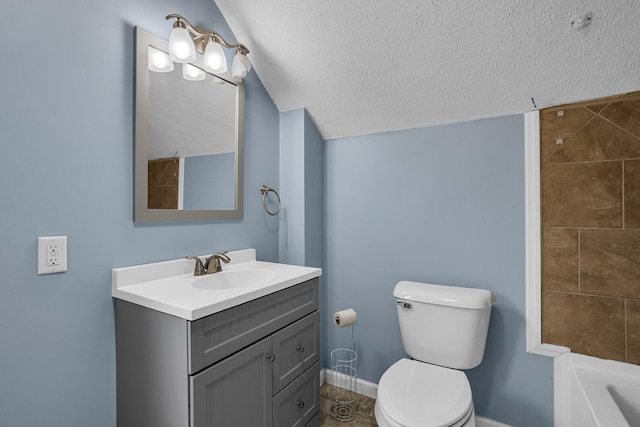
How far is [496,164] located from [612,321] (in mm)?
856

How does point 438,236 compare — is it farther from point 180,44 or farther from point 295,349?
point 180,44

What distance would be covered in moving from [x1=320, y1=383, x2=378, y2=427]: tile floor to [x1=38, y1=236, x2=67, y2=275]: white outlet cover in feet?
4.90

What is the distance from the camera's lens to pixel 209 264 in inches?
56.5

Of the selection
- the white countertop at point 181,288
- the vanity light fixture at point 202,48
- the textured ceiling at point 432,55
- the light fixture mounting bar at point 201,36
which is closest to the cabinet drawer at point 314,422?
the white countertop at point 181,288

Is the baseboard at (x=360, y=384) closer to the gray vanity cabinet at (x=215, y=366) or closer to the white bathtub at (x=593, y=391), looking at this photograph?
the gray vanity cabinet at (x=215, y=366)

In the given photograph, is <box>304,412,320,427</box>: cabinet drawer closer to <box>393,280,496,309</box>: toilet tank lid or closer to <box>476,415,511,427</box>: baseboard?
<box>393,280,496,309</box>: toilet tank lid

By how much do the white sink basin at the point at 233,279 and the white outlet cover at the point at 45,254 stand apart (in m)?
0.46

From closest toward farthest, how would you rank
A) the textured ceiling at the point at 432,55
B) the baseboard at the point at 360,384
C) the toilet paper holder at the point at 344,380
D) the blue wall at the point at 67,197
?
the blue wall at the point at 67,197 → the textured ceiling at the point at 432,55 → the toilet paper holder at the point at 344,380 → the baseboard at the point at 360,384

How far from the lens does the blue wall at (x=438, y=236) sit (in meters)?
1.53

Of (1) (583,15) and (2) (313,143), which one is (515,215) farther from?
(2) (313,143)

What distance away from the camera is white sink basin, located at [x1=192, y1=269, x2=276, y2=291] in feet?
4.51

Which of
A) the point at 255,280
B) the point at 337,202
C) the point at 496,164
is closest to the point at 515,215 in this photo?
the point at 496,164

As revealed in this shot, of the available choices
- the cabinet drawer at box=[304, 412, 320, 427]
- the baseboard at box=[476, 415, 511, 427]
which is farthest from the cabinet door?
the baseboard at box=[476, 415, 511, 427]

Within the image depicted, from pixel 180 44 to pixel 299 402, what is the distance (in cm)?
163
